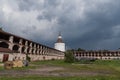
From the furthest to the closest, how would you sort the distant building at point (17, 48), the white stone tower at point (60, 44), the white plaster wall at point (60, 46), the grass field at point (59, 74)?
1. the white plaster wall at point (60, 46)
2. the white stone tower at point (60, 44)
3. the distant building at point (17, 48)
4. the grass field at point (59, 74)

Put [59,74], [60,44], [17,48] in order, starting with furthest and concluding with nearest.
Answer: [60,44] → [17,48] → [59,74]

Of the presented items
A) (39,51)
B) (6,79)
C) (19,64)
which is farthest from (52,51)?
(6,79)

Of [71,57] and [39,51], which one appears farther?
[39,51]

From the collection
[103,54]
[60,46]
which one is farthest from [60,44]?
[103,54]

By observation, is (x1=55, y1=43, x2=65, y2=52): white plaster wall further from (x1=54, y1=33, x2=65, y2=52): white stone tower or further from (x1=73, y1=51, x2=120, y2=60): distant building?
(x1=73, y1=51, x2=120, y2=60): distant building

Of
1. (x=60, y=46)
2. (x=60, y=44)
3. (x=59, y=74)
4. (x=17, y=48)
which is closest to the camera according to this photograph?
(x=59, y=74)

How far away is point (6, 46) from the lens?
71938mm

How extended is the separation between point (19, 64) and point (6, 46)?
31.7 meters

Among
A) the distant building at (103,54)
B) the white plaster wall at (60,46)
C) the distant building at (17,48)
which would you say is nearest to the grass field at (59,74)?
the distant building at (17,48)

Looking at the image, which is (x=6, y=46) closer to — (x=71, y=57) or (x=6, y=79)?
(x=71, y=57)

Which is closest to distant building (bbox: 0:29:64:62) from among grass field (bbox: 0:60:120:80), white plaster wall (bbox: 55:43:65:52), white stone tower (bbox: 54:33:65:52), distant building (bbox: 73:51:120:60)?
grass field (bbox: 0:60:120:80)

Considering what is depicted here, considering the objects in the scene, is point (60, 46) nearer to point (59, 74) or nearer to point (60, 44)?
point (60, 44)

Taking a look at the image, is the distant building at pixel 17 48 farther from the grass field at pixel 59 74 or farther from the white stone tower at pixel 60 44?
the white stone tower at pixel 60 44

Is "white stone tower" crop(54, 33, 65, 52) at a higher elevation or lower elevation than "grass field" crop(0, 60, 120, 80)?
higher
